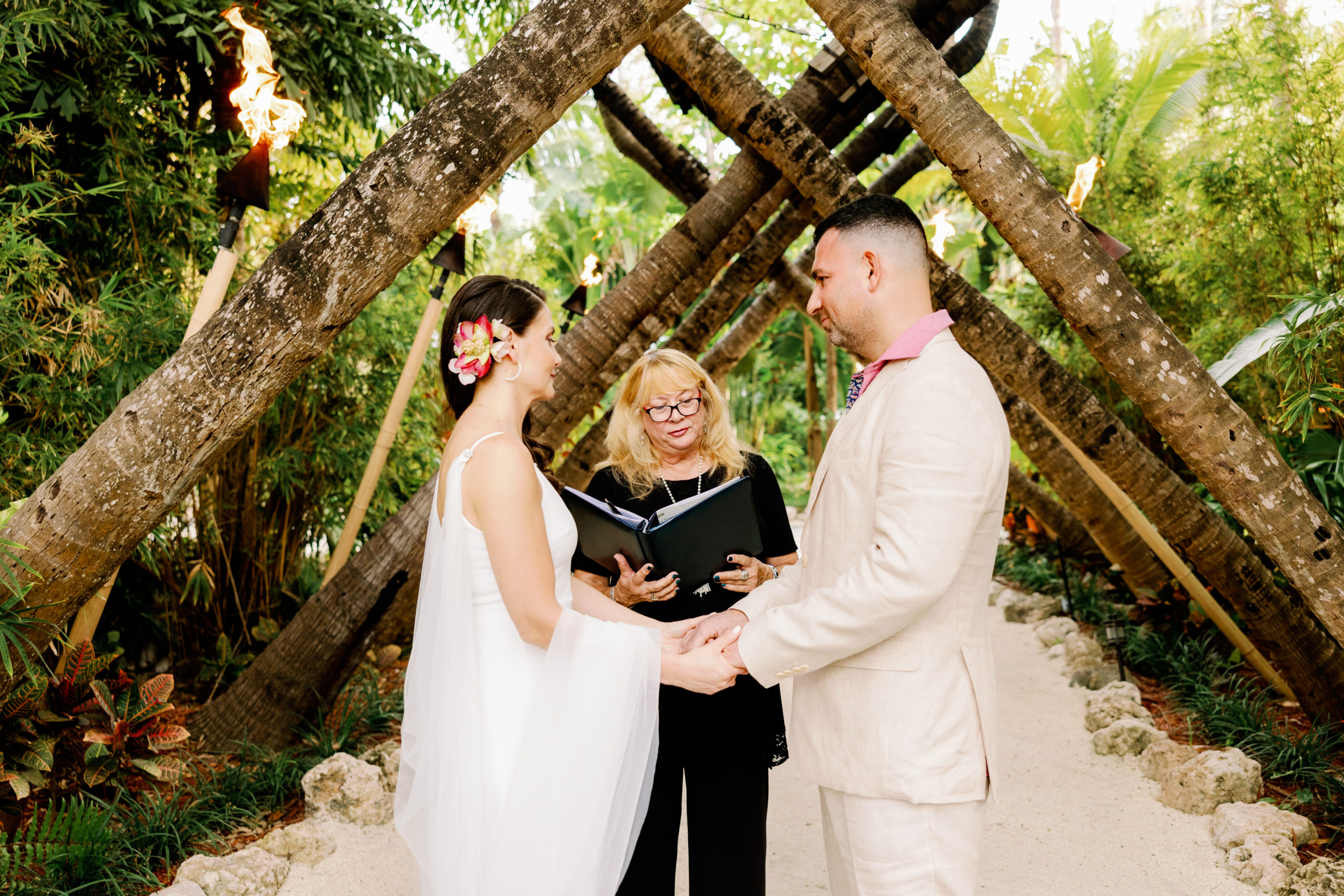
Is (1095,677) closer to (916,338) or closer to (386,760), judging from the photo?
(386,760)

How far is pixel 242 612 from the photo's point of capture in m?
5.45

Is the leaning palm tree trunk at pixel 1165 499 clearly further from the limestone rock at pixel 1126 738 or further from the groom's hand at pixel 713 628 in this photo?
the groom's hand at pixel 713 628

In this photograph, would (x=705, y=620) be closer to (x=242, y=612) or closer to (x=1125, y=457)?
(x=1125, y=457)

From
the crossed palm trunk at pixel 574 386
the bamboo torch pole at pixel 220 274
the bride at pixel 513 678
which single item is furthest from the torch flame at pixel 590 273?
the bride at pixel 513 678

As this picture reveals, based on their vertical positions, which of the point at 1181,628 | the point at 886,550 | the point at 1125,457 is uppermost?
the point at 886,550

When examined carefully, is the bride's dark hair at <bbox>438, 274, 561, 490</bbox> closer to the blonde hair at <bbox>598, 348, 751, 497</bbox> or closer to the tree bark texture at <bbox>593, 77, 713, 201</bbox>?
the blonde hair at <bbox>598, 348, 751, 497</bbox>

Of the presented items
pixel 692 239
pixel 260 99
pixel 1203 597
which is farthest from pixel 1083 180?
pixel 260 99

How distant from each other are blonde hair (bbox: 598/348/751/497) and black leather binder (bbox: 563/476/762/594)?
35cm

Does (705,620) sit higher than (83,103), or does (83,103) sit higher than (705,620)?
(83,103)

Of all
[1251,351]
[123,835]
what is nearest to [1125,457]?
[1251,351]

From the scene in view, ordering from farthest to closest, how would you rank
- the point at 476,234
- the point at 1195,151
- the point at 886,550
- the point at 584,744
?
the point at 1195,151
the point at 476,234
the point at 584,744
the point at 886,550

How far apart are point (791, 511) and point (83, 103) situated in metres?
12.3

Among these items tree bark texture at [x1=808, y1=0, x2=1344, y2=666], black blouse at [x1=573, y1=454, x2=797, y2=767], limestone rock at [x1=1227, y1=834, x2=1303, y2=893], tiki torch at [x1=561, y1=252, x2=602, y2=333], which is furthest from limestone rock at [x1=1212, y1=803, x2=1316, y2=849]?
tiki torch at [x1=561, y1=252, x2=602, y2=333]

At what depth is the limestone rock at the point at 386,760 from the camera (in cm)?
404
